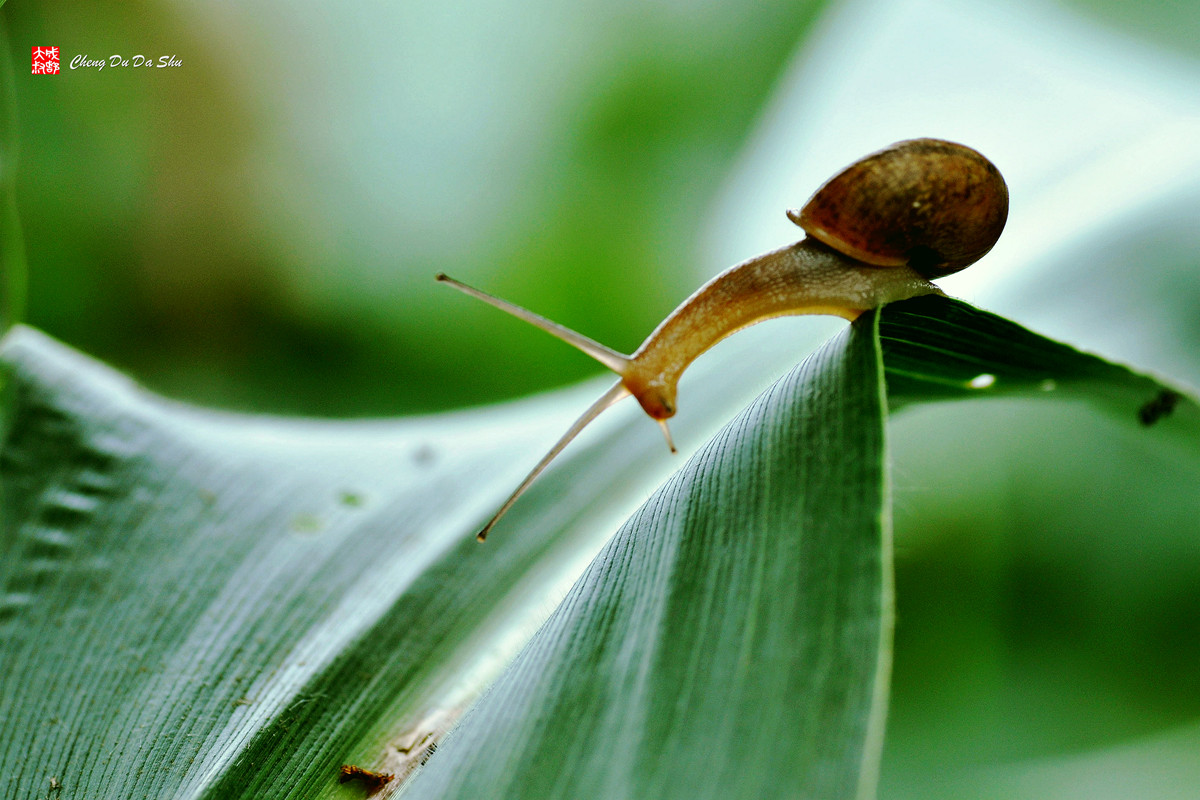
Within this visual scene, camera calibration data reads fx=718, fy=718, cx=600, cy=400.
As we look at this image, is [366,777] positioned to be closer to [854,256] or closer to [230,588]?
[230,588]

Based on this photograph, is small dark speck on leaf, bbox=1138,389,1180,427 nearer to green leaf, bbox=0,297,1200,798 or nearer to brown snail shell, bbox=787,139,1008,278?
green leaf, bbox=0,297,1200,798

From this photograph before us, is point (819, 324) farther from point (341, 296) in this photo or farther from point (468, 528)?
point (341, 296)

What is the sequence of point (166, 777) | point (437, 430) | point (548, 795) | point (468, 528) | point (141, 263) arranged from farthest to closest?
point (141, 263), point (437, 430), point (468, 528), point (166, 777), point (548, 795)

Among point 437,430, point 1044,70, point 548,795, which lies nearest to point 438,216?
point 437,430

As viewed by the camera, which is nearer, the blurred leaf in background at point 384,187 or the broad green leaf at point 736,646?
the broad green leaf at point 736,646

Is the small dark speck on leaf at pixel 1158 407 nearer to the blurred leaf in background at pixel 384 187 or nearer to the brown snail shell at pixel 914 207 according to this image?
the brown snail shell at pixel 914 207

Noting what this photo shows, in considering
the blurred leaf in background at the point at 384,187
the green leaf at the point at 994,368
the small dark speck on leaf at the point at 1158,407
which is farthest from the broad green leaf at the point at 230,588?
the blurred leaf in background at the point at 384,187
